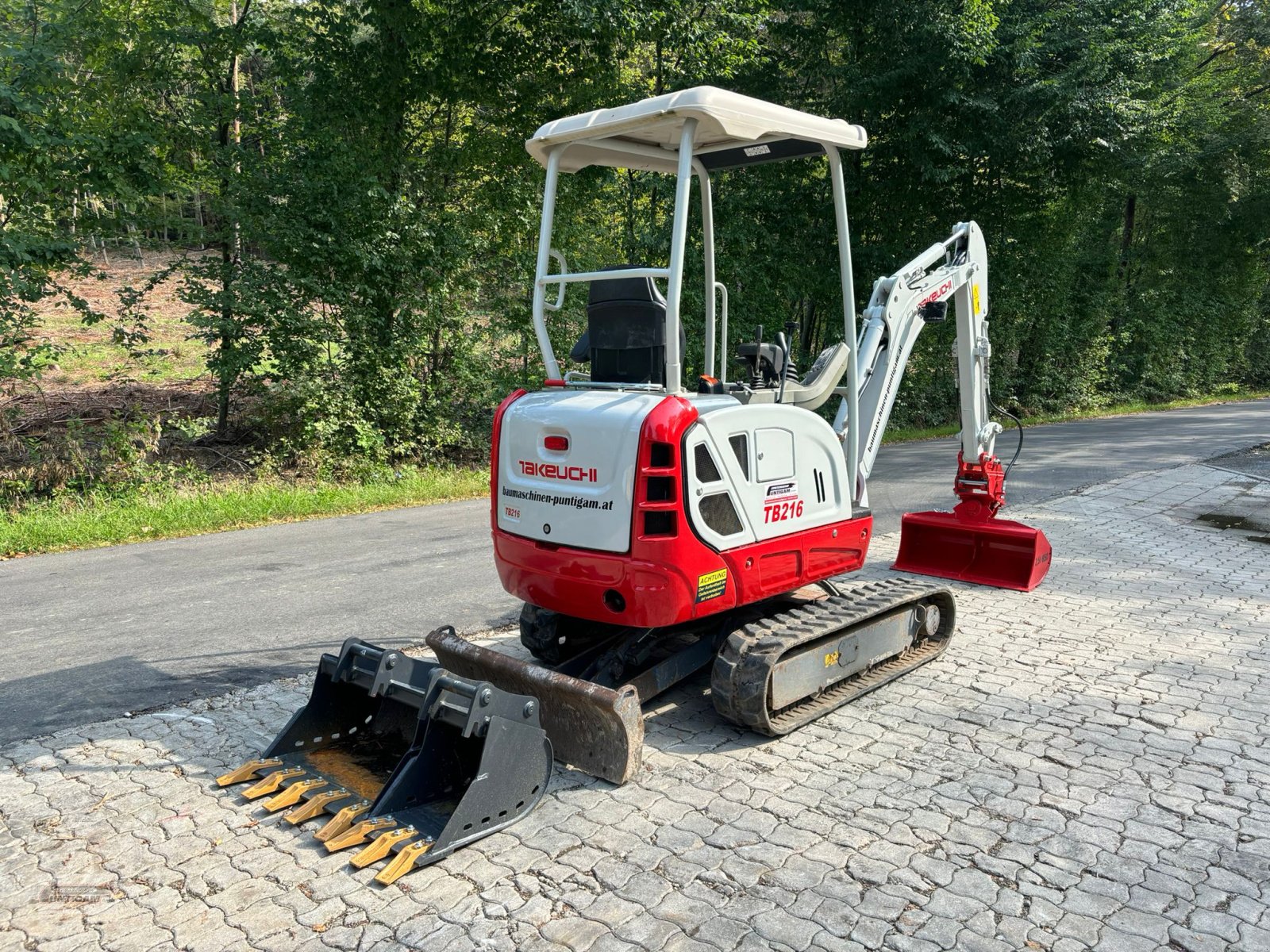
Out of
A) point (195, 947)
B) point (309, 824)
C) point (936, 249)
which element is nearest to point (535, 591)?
point (309, 824)

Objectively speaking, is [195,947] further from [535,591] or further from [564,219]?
[564,219]

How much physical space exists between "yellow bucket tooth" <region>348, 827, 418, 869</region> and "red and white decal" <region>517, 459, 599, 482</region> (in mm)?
1603

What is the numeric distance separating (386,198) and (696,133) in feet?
28.3

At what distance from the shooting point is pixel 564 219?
14.2m

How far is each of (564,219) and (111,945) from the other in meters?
12.4

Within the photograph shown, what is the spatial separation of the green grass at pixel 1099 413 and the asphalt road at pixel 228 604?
7.30 m

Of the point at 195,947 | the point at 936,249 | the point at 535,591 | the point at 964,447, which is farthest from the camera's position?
the point at 964,447

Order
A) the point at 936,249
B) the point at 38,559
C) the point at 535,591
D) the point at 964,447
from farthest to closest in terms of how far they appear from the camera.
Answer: the point at 38,559, the point at 964,447, the point at 936,249, the point at 535,591

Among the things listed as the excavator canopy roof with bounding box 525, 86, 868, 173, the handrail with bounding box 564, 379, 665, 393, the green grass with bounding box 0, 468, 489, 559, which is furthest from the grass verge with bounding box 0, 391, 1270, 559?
the excavator canopy roof with bounding box 525, 86, 868, 173

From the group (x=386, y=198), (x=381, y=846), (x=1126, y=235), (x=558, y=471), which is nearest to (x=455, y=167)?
(x=386, y=198)

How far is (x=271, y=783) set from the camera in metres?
3.97

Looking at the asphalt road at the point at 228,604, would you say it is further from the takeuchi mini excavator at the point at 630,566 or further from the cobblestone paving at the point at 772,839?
the takeuchi mini excavator at the point at 630,566

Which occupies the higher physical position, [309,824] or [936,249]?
[936,249]

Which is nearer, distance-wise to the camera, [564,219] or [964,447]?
[964,447]
